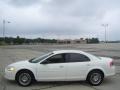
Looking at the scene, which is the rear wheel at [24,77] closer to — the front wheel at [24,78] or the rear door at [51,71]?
the front wheel at [24,78]

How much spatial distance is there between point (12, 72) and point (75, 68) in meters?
2.43

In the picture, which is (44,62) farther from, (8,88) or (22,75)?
(8,88)

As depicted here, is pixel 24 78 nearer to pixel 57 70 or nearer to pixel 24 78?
pixel 24 78

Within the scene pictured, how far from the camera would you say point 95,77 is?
1034 centimetres

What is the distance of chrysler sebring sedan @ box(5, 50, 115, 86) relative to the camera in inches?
396

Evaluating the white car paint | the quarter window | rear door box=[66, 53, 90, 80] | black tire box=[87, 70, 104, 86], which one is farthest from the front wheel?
black tire box=[87, 70, 104, 86]

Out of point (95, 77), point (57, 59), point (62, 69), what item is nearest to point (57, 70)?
point (62, 69)

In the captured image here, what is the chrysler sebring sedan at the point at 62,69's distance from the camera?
33.0 feet

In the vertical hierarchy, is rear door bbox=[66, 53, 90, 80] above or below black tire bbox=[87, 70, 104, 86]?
above

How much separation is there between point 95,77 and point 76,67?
0.87 metres

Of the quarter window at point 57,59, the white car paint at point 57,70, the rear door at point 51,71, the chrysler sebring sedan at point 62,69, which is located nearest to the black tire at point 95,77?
the chrysler sebring sedan at point 62,69

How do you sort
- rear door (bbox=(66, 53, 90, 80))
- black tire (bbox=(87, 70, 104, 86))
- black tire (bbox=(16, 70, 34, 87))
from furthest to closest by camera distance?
black tire (bbox=(87, 70, 104, 86)), rear door (bbox=(66, 53, 90, 80)), black tire (bbox=(16, 70, 34, 87))

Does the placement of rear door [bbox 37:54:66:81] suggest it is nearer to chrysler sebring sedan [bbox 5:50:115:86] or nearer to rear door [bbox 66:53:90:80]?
chrysler sebring sedan [bbox 5:50:115:86]

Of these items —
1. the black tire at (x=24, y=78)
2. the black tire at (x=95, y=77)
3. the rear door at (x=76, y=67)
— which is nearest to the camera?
the black tire at (x=24, y=78)
